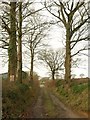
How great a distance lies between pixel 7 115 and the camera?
490 inches

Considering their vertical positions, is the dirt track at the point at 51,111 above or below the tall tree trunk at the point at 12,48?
below

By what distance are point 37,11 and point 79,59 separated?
2714cm

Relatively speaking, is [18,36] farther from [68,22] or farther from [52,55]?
[52,55]

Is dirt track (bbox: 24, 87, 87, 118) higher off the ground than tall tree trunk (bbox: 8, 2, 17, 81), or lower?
lower

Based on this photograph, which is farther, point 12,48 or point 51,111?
point 12,48

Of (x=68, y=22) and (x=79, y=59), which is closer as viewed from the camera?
(x=68, y=22)

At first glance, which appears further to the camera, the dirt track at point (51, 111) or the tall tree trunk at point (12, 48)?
the tall tree trunk at point (12, 48)

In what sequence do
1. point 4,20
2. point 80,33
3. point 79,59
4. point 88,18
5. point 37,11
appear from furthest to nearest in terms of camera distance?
point 79,59 < point 80,33 < point 88,18 < point 37,11 < point 4,20

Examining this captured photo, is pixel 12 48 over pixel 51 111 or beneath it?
over

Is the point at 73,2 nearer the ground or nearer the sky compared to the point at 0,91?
nearer the sky

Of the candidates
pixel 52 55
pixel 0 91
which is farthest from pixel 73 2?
pixel 52 55

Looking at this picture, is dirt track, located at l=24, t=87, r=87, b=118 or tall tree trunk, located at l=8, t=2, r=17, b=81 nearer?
dirt track, located at l=24, t=87, r=87, b=118

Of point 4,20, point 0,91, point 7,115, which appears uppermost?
point 4,20

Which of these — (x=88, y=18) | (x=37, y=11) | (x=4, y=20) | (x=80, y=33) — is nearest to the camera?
(x=4, y=20)
